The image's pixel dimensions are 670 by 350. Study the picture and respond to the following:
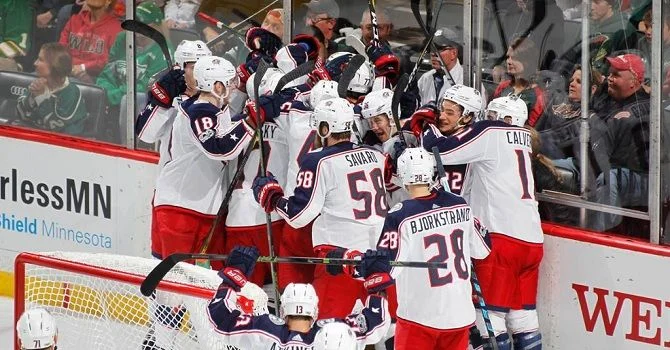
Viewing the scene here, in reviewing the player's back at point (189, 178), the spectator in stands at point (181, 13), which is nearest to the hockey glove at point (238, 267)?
the player's back at point (189, 178)

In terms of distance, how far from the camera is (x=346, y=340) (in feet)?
19.4

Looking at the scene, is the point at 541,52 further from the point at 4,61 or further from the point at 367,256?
the point at 4,61

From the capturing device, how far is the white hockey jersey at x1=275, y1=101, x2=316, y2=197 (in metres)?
8.12

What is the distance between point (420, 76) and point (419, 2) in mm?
336

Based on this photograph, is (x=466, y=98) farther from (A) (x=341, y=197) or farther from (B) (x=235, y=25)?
(B) (x=235, y=25)

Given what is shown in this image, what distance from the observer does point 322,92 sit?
800 centimetres

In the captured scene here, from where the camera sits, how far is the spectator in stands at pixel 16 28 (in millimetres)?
9969

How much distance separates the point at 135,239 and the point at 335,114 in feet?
7.06

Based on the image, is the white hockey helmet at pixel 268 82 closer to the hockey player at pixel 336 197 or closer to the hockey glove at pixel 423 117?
the hockey player at pixel 336 197

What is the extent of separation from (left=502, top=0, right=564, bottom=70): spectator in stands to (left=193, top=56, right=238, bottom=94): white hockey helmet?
4.18 ft

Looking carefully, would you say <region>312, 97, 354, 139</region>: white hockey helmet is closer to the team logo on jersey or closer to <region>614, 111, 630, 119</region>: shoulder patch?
the team logo on jersey

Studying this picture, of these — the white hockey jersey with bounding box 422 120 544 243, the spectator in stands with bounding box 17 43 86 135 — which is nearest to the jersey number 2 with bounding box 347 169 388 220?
the white hockey jersey with bounding box 422 120 544 243

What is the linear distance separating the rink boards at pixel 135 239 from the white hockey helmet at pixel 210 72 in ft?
4.15

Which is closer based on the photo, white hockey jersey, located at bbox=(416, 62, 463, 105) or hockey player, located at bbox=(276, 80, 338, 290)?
hockey player, located at bbox=(276, 80, 338, 290)
